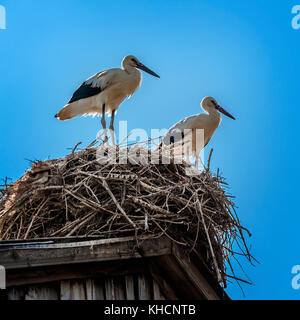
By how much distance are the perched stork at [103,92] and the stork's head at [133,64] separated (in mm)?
38

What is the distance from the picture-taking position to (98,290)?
15.8 feet

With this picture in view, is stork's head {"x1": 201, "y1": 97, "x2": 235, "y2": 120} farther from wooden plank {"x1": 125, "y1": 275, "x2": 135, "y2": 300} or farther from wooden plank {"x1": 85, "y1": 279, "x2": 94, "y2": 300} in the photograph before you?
wooden plank {"x1": 85, "y1": 279, "x2": 94, "y2": 300}

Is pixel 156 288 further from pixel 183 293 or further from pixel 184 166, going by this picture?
pixel 184 166

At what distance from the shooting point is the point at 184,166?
6270mm

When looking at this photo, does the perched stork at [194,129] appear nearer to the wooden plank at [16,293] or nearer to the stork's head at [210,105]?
the stork's head at [210,105]

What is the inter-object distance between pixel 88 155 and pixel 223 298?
1924mm

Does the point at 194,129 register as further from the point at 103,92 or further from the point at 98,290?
the point at 98,290

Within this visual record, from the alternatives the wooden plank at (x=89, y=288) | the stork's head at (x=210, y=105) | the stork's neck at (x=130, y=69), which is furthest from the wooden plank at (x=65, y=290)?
the stork's head at (x=210, y=105)

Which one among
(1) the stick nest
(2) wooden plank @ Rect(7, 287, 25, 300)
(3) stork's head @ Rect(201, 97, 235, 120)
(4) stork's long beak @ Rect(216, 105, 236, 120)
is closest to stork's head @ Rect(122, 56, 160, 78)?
(3) stork's head @ Rect(201, 97, 235, 120)

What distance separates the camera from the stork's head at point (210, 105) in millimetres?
10062

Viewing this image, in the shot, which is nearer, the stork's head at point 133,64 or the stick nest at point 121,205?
the stick nest at point 121,205

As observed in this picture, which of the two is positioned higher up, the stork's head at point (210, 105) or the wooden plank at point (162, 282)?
the stork's head at point (210, 105)

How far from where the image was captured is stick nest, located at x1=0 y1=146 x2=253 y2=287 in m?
5.07
